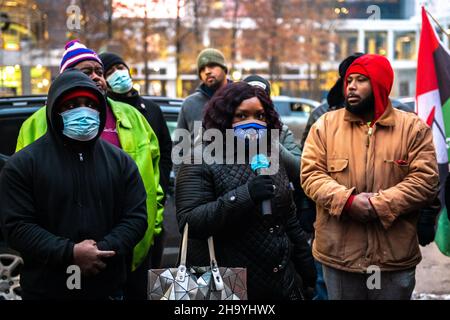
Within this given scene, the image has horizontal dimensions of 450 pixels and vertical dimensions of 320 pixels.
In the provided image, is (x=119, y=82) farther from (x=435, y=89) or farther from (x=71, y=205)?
(x=435, y=89)

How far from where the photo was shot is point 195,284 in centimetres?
307

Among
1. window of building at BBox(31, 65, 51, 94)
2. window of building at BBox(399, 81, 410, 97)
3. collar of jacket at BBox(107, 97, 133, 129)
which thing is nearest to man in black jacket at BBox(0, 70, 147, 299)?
collar of jacket at BBox(107, 97, 133, 129)

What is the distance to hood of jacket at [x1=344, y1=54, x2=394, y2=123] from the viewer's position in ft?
13.2

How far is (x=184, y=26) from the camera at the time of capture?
32594mm

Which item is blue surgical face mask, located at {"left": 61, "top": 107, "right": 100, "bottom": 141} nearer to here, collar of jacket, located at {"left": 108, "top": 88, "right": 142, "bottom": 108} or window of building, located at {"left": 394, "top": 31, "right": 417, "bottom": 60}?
collar of jacket, located at {"left": 108, "top": 88, "right": 142, "bottom": 108}

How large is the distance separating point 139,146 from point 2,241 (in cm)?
227

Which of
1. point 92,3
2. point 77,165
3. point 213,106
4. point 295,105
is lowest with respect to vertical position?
point 295,105

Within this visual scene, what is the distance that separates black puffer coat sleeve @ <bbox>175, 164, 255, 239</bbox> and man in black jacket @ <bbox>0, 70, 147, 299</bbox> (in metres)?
0.28

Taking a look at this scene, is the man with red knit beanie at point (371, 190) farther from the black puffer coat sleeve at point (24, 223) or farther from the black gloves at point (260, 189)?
the black puffer coat sleeve at point (24, 223)

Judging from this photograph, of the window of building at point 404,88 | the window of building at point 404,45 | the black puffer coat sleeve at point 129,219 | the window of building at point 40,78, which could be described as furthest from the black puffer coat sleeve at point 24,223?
the window of building at point 404,45

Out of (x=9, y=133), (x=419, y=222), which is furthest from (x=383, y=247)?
(x=9, y=133)

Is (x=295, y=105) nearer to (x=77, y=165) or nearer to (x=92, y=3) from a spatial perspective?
(x=92, y=3)

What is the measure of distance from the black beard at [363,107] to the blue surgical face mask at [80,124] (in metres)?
1.57

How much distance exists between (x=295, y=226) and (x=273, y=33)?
3512cm
